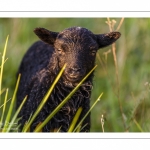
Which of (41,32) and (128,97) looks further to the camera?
(128,97)

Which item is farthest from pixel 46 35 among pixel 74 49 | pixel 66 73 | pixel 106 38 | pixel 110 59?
pixel 110 59

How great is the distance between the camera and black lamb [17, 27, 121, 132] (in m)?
9.49

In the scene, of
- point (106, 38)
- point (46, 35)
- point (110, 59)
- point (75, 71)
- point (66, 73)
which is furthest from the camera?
point (110, 59)

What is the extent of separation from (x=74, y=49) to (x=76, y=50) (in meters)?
0.03

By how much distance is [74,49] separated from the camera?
9531mm

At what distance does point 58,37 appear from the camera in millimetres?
9789

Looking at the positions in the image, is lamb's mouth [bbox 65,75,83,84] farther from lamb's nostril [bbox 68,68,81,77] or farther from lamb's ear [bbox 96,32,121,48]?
lamb's ear [bbox 96,32,121,48]

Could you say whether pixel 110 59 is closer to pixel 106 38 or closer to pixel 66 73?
pixel 106 38

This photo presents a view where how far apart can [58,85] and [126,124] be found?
4.37 feet

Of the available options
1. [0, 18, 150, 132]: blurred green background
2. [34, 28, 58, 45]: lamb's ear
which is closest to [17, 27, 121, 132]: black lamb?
[34, 28, 58, 45]: lamb's ear

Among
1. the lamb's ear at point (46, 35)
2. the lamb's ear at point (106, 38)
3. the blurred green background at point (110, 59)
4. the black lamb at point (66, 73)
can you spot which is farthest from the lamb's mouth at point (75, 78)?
the blurred green background at point (110, 59)

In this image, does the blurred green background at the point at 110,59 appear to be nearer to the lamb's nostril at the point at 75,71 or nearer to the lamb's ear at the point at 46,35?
the lamb's ear at the point at 46,35
